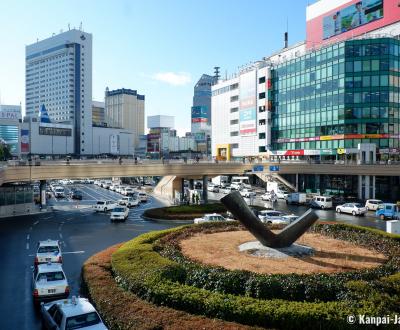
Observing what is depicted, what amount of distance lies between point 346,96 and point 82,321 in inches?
2778

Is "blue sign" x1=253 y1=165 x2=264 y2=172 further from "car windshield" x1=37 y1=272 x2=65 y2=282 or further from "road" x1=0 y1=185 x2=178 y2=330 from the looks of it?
"car windshield" x1=37 y1=272 x2=65 y2=282

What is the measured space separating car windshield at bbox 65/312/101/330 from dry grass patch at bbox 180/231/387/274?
285 inches

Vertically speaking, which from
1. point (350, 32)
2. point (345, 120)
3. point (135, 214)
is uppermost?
point (350, 32)

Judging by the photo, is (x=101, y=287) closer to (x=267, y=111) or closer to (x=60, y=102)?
(x=267, y=111)

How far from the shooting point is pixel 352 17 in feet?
281

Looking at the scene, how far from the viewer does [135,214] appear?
48969 mm

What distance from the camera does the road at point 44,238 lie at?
17.4 metres

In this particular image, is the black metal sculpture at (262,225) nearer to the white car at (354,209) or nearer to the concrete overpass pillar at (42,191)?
the white car at (354,209)

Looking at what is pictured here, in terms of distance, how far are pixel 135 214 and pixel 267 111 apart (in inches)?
2120

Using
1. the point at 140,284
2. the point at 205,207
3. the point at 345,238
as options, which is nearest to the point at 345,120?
the point at 205,207

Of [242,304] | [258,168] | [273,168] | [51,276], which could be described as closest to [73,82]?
[258,168]

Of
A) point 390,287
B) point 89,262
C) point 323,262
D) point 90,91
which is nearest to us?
point 390,287

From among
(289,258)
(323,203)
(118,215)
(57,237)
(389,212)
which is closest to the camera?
(289,258)

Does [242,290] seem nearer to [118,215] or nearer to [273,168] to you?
[118,215]
